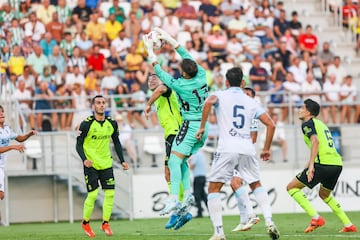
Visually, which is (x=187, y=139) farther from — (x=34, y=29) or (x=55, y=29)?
(x=55, y=29)

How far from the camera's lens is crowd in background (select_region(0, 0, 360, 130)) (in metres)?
29.8

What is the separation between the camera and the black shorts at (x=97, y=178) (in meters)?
19.3

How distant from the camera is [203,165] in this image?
1087 inches

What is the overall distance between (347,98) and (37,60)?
349 inches

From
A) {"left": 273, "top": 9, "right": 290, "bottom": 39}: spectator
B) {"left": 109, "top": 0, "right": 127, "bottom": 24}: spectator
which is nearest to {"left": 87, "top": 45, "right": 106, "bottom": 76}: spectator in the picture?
{"left": 109, "top": 0, "right": 127, "bottom": 24}: spectator

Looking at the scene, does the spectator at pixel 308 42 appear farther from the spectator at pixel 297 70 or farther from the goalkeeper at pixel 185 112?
the goalkeeper at pixel 185 112

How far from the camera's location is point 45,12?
32281 millimetres

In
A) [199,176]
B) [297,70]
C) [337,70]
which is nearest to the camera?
[199,176]

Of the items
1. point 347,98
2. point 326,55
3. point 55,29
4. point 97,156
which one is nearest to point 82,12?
point 55,29

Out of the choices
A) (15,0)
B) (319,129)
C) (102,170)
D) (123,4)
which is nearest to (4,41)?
(15,0)

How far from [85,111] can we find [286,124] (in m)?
5.80

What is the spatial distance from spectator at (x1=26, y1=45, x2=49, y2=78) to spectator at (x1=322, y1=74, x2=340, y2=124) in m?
7.79

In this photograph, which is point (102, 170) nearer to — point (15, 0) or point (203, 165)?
point (203, 165)

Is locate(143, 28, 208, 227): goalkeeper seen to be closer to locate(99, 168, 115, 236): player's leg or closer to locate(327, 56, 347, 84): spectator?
locate(99, 168, 115, 236): player's leg
